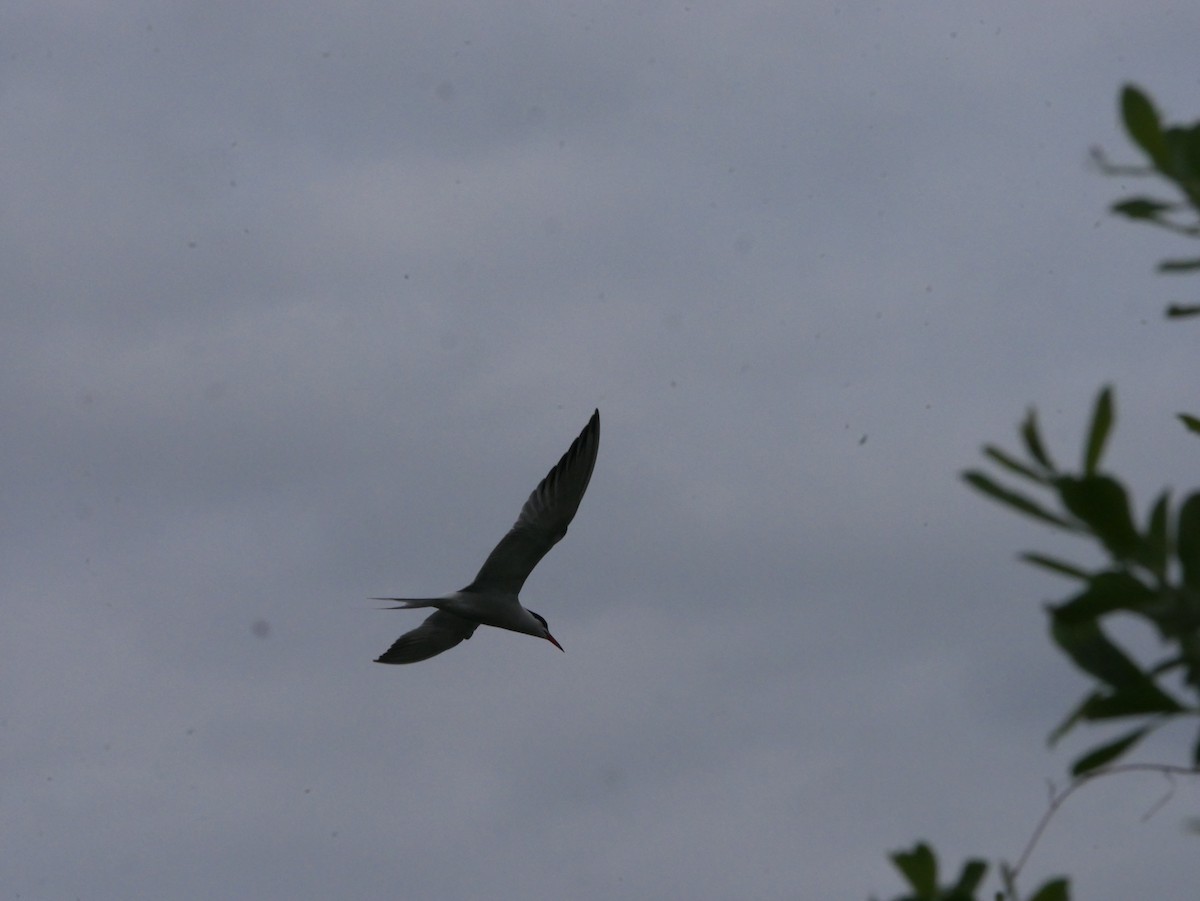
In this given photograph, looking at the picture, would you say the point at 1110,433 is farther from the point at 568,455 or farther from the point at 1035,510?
the point at 568,455

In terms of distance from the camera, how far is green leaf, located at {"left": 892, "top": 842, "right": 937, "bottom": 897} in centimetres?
195

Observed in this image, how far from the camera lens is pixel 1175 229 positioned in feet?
6.97

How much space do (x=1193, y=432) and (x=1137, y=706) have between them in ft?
3.51

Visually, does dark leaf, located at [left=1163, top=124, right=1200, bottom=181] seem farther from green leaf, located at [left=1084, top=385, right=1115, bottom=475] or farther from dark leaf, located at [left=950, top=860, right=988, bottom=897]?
dark leaf, located at [left=950, top=860, right=988, bottom=897]

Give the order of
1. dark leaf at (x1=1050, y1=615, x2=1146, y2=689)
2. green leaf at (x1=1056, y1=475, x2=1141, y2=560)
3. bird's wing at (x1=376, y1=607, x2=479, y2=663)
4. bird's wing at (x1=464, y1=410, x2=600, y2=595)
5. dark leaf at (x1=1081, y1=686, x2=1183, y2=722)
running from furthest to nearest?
bird's wing at (x1=376, y1=607, x2=479, y2=663) → bird's wing at (x1=464, y1=410, x2=600, y2=595) → dark leaf at (x1=1050, y1=615, x2=1146, y2=689) → dark leaf at (x1=1081, y1=686, x2=1183, y2=722) → green leaf at (x1=1056, y1=475, x2=1141, y2=560)

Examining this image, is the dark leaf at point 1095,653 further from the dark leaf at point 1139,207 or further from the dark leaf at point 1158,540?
the dark leaf at point 1139,207

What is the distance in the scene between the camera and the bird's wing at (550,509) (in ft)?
51.5

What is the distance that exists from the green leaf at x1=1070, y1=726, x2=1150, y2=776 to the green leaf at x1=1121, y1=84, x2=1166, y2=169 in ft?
2.56

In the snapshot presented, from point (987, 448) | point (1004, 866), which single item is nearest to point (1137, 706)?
point (1004, 866)

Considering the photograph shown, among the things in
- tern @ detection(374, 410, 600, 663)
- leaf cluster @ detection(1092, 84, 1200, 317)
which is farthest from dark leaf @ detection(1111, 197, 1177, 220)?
tern @ detection(374, 410, 600, 663)

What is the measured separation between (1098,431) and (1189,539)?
0.58ft

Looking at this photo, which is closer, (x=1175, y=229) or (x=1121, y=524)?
(x=1121, y=524)

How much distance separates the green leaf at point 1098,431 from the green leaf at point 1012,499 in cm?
7

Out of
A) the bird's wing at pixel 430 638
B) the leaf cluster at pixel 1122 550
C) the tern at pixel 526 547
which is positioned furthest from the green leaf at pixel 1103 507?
the bird's wing at pixel 430 638
